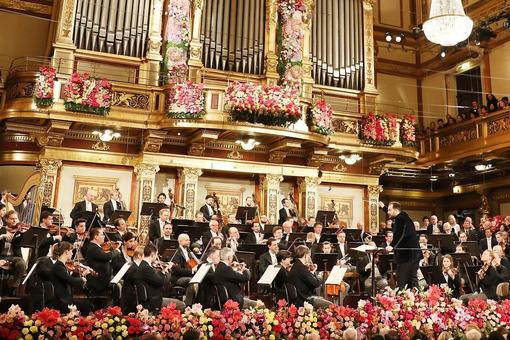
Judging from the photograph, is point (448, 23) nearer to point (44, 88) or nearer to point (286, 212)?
point (286, 212)

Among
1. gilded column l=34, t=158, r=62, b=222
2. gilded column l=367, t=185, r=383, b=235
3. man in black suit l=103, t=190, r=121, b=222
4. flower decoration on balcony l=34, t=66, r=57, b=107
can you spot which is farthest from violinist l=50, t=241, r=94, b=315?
gilded column l=367, t=185, r=383, b=235

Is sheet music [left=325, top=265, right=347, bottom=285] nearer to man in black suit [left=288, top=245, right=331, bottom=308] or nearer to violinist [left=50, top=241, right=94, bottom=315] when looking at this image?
man in black suit [left=288, top=245, right=331, bottom=308]

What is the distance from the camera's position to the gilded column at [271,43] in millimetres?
13016

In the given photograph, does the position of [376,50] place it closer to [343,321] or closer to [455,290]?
[455,290]

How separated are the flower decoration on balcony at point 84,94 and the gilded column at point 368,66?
22.0 feet

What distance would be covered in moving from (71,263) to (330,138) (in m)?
7.53

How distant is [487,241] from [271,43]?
6563 millimetres

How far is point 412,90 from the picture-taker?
18281 millimetres

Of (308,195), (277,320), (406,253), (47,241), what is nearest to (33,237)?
(47,241)

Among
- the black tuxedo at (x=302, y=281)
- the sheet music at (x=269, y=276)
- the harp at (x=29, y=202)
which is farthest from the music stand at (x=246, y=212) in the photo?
the harp at (x=29, y=202)

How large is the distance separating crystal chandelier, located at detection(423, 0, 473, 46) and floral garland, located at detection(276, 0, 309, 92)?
4.77 meters

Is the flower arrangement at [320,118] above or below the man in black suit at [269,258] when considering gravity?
above

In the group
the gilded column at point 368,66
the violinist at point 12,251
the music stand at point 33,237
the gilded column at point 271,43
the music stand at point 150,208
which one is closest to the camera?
the music stand at point 33,237

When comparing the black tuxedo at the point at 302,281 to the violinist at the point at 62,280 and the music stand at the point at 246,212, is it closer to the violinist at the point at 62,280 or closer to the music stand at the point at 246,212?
the violinist at the point at 62,280
